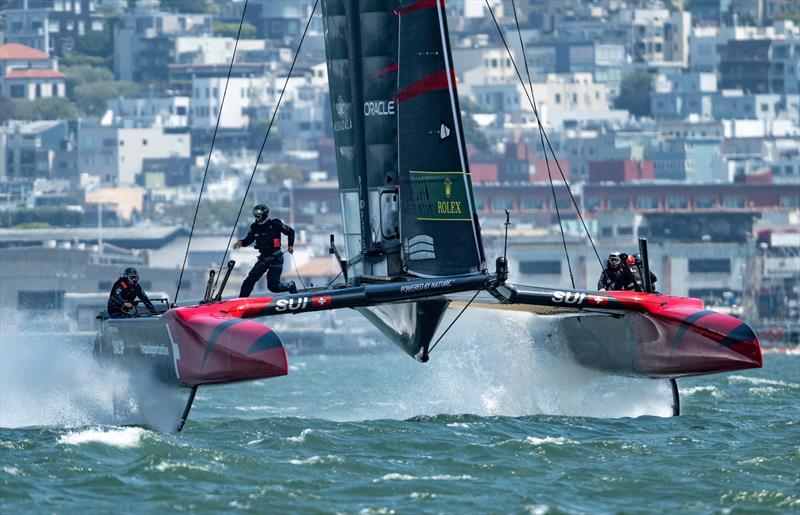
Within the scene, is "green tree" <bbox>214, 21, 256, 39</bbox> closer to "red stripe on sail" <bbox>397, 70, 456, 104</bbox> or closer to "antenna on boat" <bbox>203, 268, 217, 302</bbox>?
"antenna on boat" <bbox>203, 268, 217, 302</bbox>

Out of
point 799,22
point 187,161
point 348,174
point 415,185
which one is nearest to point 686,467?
point 415,185

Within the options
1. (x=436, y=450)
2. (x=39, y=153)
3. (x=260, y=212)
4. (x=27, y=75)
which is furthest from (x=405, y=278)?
(x=27, y=75)

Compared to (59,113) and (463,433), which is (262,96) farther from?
(463,433)

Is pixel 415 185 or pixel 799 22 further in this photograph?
pixel 799 22

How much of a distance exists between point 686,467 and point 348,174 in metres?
4.51

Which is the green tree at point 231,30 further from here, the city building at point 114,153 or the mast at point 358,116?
the mast at point 358,116

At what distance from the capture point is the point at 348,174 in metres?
17.9

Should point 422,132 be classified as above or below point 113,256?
above

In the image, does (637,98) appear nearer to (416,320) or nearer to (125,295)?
(416,320)

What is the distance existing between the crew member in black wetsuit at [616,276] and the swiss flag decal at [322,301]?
99.8 inches

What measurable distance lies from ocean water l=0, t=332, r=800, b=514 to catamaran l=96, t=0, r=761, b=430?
497 mm

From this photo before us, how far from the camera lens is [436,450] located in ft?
50.1

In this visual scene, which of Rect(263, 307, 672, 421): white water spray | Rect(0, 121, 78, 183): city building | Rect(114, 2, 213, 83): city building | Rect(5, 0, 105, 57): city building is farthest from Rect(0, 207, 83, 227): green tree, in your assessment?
Rect(263, 307, 672, 421): white water spray

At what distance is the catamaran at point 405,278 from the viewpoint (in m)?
16.1
